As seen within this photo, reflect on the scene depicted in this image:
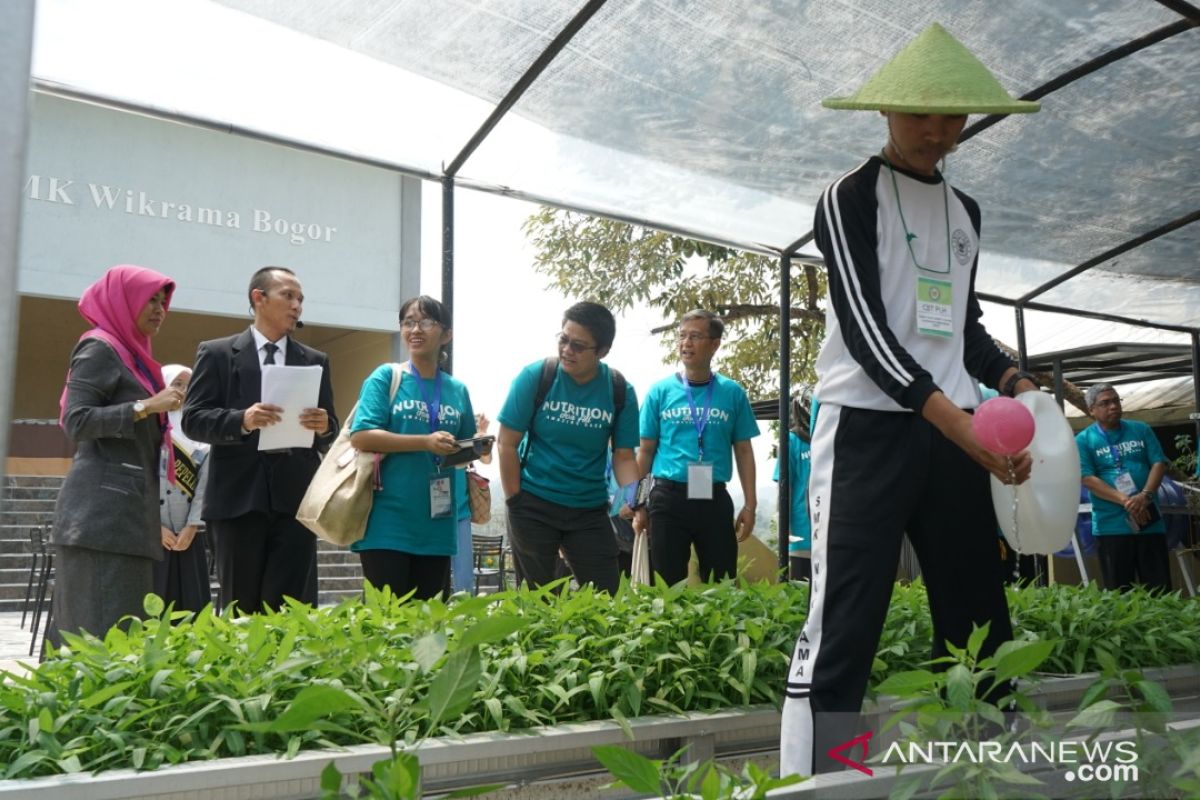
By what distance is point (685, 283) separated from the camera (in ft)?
58.2

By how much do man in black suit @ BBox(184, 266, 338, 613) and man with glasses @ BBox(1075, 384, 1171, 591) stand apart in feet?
20.1

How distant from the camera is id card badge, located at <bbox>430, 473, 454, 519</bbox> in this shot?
480 centimetres

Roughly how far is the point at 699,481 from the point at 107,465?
2.98 metres

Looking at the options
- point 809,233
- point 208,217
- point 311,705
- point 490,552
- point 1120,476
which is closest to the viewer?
point 311,705

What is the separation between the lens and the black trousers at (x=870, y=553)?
2.69 m

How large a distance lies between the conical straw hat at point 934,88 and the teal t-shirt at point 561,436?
2692 mm

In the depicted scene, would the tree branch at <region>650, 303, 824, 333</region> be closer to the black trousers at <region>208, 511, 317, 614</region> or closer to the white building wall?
the white building wall

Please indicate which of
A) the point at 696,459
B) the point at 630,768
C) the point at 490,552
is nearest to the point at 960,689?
the point at 630,768

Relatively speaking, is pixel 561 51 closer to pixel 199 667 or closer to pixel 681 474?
pixel 681 474

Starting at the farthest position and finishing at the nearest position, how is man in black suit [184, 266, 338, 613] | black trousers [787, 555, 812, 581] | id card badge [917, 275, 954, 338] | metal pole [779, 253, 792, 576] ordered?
black trousers [787, 555, 812, 581] → metal pole [779, 253, 792, 576] → man in black suit [184, 266, 338, 613] → id card badge [917, 275, 954, 338]

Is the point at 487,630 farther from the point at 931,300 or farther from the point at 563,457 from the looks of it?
the point at 563,457

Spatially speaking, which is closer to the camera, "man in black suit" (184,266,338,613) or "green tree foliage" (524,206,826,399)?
"man in black suit" (184,266,338,613)

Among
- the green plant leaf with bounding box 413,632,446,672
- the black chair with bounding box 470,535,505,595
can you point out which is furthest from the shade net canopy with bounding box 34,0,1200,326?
the black chair with bounding box 470,535,505,595

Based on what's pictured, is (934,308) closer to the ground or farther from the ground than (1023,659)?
farther from the ground
